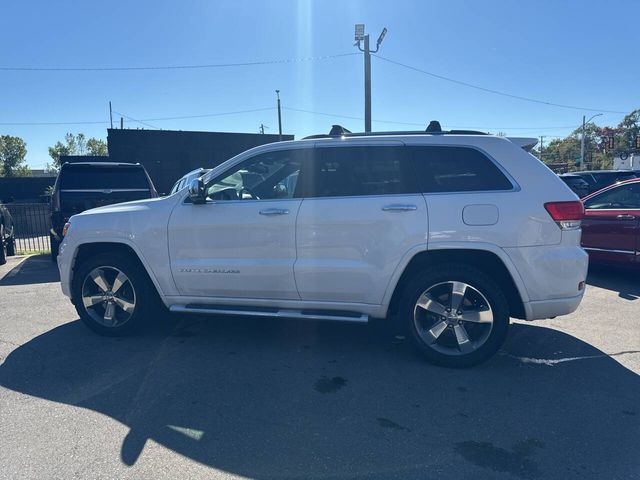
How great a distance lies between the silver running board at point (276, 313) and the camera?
402 centimetres

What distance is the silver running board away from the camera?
158 inches

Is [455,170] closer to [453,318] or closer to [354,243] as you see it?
[354,243]

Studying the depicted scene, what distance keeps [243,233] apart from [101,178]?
19.5 ft

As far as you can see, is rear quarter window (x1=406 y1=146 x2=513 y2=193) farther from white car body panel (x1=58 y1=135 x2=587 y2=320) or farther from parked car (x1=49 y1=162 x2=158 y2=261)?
parked car (x1=49 y1=162 x2=158 y2=261)

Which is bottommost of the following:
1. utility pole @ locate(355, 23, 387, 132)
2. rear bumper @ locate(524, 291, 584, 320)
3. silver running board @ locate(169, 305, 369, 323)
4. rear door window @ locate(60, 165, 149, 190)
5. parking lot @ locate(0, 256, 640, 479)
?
parking lot @ locate(0, 256, 640, 479)

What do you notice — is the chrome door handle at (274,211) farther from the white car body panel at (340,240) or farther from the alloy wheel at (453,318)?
the alloy wheel at (453,318)

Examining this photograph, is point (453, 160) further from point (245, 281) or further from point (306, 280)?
point (245, 281)

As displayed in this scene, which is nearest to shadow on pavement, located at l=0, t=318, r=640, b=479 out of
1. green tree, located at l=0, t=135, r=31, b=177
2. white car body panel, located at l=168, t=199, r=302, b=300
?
white car body panel, located at l=168, t=199, r=302, b=300

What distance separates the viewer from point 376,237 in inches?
154

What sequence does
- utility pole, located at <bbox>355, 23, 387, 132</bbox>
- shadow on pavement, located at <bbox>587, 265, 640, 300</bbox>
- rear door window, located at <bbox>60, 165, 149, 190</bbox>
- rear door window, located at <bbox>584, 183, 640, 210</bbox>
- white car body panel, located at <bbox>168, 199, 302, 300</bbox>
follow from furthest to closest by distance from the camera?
utility pole, located at <bbox>355, 23, 387, 132</bbox> < rear door window, located at <bbox>60, 165, 149, 190</bbox> < rear door window, located at <bbox>584, 183, 640, 210</bbox> < shadow on pavement, located at <bbox>587, 265, 640, 300</bbox> < white car body panel, located at <bbox>168, 199, 302, 300</bbox>

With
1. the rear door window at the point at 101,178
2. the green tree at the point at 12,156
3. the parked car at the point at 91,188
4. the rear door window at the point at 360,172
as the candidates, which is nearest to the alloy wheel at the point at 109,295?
the rear door window at the point at 360,172

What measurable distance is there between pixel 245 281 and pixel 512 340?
2.73 m

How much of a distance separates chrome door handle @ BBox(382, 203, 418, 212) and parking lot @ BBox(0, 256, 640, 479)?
1359mm

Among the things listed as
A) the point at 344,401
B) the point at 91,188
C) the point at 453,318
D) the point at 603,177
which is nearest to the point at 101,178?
the point at 91,188
